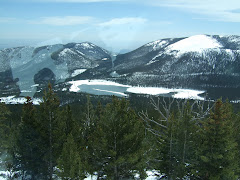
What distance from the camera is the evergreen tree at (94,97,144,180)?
46.7 feet

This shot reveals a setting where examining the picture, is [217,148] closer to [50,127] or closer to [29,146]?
[50,127]

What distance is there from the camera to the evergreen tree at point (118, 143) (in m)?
14.2

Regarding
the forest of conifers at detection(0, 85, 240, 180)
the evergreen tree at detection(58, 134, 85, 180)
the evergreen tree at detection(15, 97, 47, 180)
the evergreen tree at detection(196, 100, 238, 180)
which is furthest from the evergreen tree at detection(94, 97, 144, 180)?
the evergreen tree at detection(15, 97, 47, 180)

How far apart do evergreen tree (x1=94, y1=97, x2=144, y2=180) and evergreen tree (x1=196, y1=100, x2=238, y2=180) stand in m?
4.64

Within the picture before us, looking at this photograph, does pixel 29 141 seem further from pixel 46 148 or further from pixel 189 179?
pixel 189 179

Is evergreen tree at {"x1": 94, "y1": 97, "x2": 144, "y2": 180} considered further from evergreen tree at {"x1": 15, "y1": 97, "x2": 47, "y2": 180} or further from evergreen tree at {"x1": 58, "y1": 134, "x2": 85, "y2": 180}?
evergreen tree at {"x1": 15, "y1": 97, "x2": 47, "y2": 180}

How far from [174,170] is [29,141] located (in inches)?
456

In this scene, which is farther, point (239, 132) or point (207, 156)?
point (239, 132)

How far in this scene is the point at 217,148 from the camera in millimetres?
15625

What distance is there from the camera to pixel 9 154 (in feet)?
73.2

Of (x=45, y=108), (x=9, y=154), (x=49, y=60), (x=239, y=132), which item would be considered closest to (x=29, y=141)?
(x=45, y=108)

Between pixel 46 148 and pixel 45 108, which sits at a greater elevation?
pixel 45 108

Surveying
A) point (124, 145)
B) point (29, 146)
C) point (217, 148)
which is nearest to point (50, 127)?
point (29, 146)

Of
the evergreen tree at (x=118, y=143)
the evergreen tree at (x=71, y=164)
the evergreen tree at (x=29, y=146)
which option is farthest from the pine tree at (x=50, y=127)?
the evergreen tree at (x=118, y=143)
